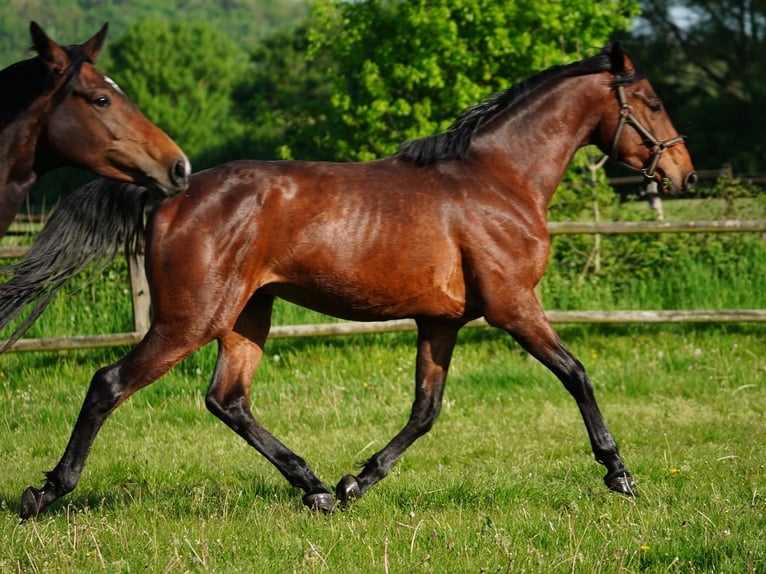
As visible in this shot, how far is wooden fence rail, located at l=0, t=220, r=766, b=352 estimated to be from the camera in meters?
7.96

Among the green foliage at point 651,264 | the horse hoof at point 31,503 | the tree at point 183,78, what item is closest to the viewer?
the horse hoof at point 31,503

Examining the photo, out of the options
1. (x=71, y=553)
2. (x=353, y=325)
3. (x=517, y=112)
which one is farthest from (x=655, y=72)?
(x=71, y=553)

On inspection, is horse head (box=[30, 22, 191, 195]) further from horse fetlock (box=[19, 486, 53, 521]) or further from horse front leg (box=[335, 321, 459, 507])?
horse front leg (box=[335, 321, 459, 507])

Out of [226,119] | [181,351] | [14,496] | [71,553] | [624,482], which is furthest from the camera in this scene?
[226,119]

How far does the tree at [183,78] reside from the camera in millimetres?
47875

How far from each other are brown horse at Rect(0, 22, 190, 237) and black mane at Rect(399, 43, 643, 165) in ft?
4.98

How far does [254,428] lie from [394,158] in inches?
60.9

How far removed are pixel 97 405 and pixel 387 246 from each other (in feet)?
→ 5.01

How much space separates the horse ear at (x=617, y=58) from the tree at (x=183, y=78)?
3987 cm

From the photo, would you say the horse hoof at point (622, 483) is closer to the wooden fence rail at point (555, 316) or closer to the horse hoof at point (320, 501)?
the horse hoof at point (320, 501)

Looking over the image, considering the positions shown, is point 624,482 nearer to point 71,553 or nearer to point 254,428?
point 254,428

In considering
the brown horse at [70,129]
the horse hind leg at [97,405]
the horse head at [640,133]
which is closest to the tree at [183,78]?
the horse head at [640,133]

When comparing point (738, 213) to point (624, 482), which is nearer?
point (624, 482)

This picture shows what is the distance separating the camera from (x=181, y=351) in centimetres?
439
